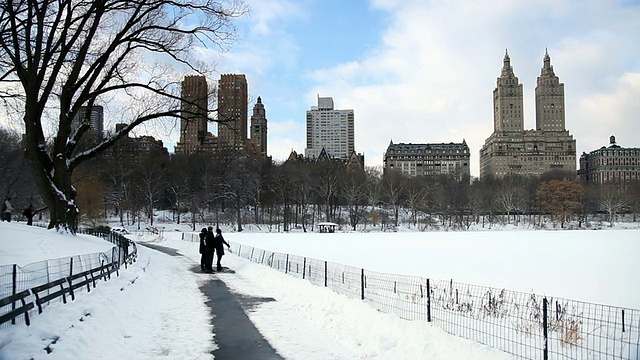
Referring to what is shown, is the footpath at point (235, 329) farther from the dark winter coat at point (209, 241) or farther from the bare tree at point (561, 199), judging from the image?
the bare tree at point (561, 199)

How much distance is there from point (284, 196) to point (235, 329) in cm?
7531

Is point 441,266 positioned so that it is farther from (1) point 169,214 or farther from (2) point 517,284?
(1) point 169,214

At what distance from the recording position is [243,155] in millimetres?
99312

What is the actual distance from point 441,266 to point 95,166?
6586 cm

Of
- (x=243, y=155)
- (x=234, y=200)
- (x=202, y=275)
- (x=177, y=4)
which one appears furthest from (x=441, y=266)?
(x=243, y=155)

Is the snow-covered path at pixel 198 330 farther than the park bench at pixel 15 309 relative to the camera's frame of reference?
Yes

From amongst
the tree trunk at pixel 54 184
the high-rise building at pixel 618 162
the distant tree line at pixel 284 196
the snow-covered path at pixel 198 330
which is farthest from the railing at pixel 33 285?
the high-rise building at pixel 618 162

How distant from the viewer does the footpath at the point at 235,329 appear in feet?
28.5

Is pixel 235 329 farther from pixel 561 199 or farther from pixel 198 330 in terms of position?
pixel 561 199

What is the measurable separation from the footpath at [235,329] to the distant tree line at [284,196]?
2236 inches

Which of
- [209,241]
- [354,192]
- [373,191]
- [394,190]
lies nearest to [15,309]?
[209,241]

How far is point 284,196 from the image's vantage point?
85.8m

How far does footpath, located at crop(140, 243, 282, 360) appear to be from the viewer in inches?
342

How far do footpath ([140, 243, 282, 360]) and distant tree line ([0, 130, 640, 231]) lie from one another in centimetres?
5679
